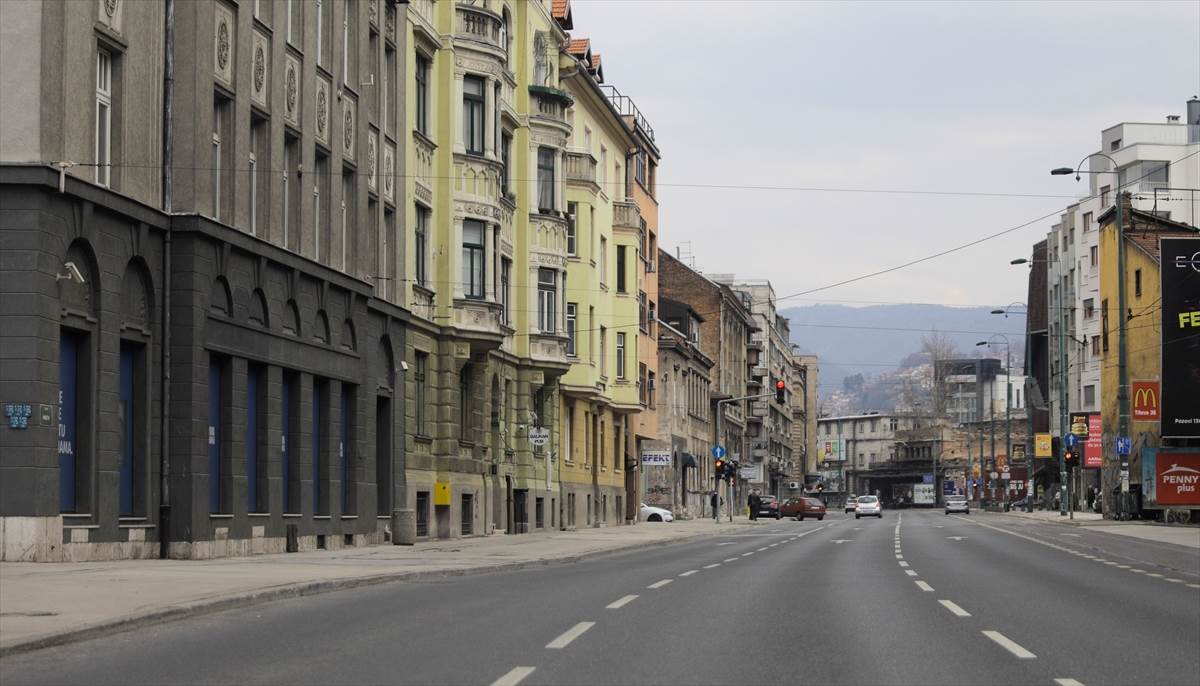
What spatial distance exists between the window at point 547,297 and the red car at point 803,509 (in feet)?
147

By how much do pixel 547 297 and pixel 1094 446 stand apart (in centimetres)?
3726

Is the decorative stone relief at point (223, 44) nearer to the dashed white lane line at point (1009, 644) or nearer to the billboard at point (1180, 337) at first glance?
the dashed white lane line at point (1009, 644)

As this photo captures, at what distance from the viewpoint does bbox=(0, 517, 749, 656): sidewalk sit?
1445 cm

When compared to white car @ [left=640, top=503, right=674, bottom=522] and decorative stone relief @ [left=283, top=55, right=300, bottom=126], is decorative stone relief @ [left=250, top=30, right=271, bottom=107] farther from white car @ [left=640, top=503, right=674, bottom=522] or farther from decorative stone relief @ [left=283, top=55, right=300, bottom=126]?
white car @ [left=640, top=503, right=674, bottom=522]

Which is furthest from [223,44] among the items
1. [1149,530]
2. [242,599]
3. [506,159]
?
[1149,530]

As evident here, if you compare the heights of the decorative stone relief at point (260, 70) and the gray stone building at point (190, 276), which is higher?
the decorative stone relief at point (260, 70)

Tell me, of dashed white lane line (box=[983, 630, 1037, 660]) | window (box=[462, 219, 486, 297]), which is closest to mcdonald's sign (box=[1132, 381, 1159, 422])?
window (box=[462, 219, 486, 297])

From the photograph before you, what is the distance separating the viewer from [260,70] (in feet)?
101

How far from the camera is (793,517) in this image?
9900 centimetres

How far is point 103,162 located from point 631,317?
137ft

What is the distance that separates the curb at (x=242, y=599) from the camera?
521 inches

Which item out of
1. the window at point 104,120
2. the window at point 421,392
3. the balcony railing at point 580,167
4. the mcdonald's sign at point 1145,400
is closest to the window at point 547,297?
the balcony railing at point 580,167

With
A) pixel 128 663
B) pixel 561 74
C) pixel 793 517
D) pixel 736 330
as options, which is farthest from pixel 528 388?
pixel 736 330

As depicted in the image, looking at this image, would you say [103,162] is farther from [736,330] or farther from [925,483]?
[925,483]
